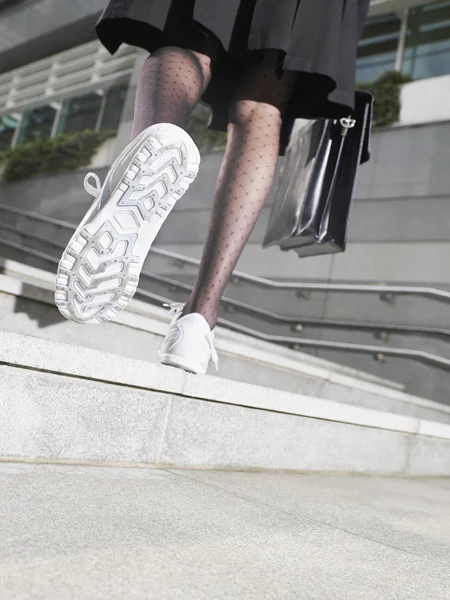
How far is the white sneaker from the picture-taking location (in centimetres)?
125

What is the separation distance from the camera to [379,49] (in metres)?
6.80

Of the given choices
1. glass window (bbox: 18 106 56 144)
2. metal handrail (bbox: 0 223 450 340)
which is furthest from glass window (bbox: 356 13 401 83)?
glass window (bbox: 18 106 56 144)

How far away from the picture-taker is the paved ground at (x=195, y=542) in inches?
20.4

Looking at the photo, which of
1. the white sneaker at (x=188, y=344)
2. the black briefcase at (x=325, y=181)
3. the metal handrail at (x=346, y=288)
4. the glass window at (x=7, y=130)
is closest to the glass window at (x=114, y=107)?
the glass window at (x=7, y=130)

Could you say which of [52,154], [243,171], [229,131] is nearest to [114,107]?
[52,154]

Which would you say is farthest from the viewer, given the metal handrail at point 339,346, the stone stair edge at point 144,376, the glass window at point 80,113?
the glass window at point 80,113

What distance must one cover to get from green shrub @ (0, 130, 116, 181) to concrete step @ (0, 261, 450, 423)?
582cm

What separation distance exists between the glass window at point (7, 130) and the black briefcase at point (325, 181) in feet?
29.5

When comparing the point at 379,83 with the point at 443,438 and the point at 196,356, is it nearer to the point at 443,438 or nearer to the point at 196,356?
the point at 443,438

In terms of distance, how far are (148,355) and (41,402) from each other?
771mm

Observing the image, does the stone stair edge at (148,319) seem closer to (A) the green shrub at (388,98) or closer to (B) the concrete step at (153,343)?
(B) the concrete step at (153,343)

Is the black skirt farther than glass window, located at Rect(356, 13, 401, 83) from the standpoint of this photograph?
No

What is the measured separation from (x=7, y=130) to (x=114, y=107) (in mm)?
2692

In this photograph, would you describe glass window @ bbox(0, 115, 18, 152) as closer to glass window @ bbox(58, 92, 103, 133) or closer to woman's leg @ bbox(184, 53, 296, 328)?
glass window @ bbox(58, 92, 103, 133)
